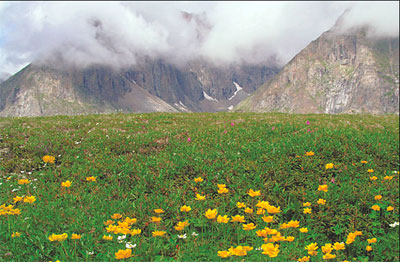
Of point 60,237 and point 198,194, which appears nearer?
point 60,237

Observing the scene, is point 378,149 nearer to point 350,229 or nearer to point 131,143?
point 350,229

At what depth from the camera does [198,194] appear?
5578 millimetres

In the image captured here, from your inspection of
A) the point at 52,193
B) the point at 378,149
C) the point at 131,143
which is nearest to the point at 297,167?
the point at 378,149

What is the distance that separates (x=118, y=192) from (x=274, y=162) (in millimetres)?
4775

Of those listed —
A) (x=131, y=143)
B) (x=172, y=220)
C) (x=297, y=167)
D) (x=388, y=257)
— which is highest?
(x=131, y=143)

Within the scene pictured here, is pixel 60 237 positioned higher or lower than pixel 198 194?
lower

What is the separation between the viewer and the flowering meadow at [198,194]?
4.71m

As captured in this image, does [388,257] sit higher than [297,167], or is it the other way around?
[297,167]

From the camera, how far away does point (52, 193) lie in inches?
279

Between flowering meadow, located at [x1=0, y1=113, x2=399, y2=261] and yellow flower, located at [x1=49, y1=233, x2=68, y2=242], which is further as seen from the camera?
flowering meadow, located at [x1=0, y1=113, x2=399, y2=261]

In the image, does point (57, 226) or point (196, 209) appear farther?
point (196, 209)

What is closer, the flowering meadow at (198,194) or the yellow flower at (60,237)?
the yellow flower at (60,237)

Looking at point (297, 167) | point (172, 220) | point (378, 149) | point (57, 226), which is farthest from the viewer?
point (378, 149)

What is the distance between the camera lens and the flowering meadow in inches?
186
